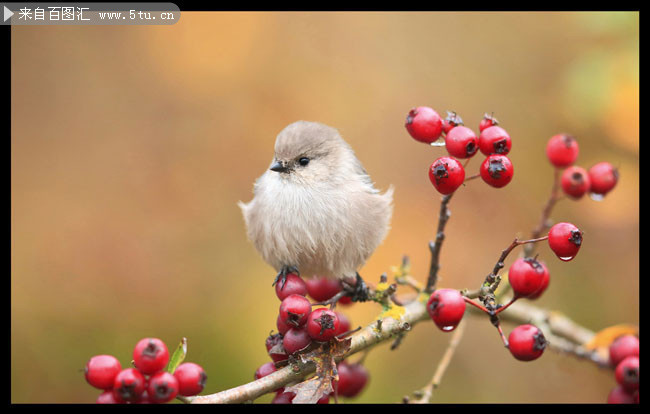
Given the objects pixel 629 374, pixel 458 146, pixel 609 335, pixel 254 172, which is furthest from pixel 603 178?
pixel 254 172

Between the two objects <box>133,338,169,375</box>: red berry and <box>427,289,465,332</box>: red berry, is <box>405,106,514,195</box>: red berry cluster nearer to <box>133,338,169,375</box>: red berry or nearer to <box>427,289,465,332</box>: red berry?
<box>427,289,465,332</box>: red berry

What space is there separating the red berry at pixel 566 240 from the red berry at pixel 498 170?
0.75 feet

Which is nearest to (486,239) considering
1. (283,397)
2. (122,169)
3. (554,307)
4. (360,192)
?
(554,307)

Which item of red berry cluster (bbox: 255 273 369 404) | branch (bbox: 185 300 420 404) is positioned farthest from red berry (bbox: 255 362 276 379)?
branch (bbox: 185 300 420 404)

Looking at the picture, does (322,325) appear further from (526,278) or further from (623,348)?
(623,348)

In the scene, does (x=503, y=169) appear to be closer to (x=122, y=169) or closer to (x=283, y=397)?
(x=283, y=397)

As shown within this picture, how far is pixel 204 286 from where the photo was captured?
3.22 metres

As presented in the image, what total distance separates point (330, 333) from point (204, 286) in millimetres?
1597

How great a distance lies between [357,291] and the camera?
2.44 m

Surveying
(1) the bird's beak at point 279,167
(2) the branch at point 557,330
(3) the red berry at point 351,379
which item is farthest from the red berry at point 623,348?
(1) the bird's beak at point 279,167

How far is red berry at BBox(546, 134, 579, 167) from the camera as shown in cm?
238

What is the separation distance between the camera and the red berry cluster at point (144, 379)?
5.18ft

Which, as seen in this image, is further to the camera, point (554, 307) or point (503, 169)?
point (554, 307)

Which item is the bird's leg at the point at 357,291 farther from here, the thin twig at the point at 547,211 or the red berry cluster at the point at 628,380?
the red berry cluster at the point at 628,380
